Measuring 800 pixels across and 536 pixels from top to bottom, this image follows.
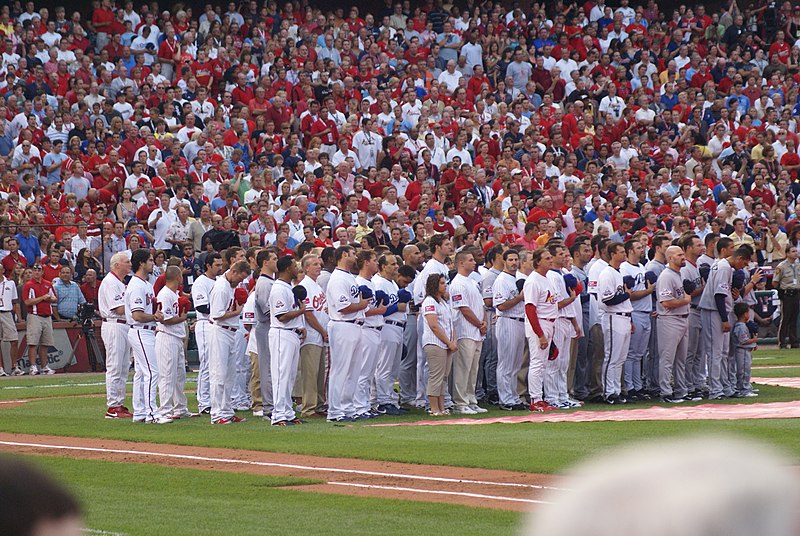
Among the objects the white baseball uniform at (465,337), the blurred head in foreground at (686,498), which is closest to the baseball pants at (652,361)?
the white baseball uniform at (465,337)

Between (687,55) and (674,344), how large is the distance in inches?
776

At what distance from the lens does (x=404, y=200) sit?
962 inches

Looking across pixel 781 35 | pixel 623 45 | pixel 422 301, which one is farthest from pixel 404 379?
pixel 781 35

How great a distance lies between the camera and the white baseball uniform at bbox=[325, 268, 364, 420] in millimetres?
14891

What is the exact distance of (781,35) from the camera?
35500 mm

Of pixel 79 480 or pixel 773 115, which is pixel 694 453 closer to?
pixel 79 480

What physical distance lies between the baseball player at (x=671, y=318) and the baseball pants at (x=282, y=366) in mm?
5167

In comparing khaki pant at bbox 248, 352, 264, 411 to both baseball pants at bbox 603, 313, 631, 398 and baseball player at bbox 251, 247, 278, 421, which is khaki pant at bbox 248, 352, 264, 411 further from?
baseball pants at bbox 603, 313, 631, 398

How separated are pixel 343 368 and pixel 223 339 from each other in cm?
160

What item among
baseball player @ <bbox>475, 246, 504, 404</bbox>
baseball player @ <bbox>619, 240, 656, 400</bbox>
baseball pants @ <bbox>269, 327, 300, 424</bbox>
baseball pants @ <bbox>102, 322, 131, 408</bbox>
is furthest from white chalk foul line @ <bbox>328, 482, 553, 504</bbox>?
baseball player @ <bbox>619, 240, 656, 400</bbox>

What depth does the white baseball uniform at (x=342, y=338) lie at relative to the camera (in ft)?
48.9

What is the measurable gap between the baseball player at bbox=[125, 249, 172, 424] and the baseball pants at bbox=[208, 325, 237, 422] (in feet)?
2.29

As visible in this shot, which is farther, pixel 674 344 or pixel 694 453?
pixel 674 344

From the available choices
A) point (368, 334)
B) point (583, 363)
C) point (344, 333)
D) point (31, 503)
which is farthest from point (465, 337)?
point (31, 503)
